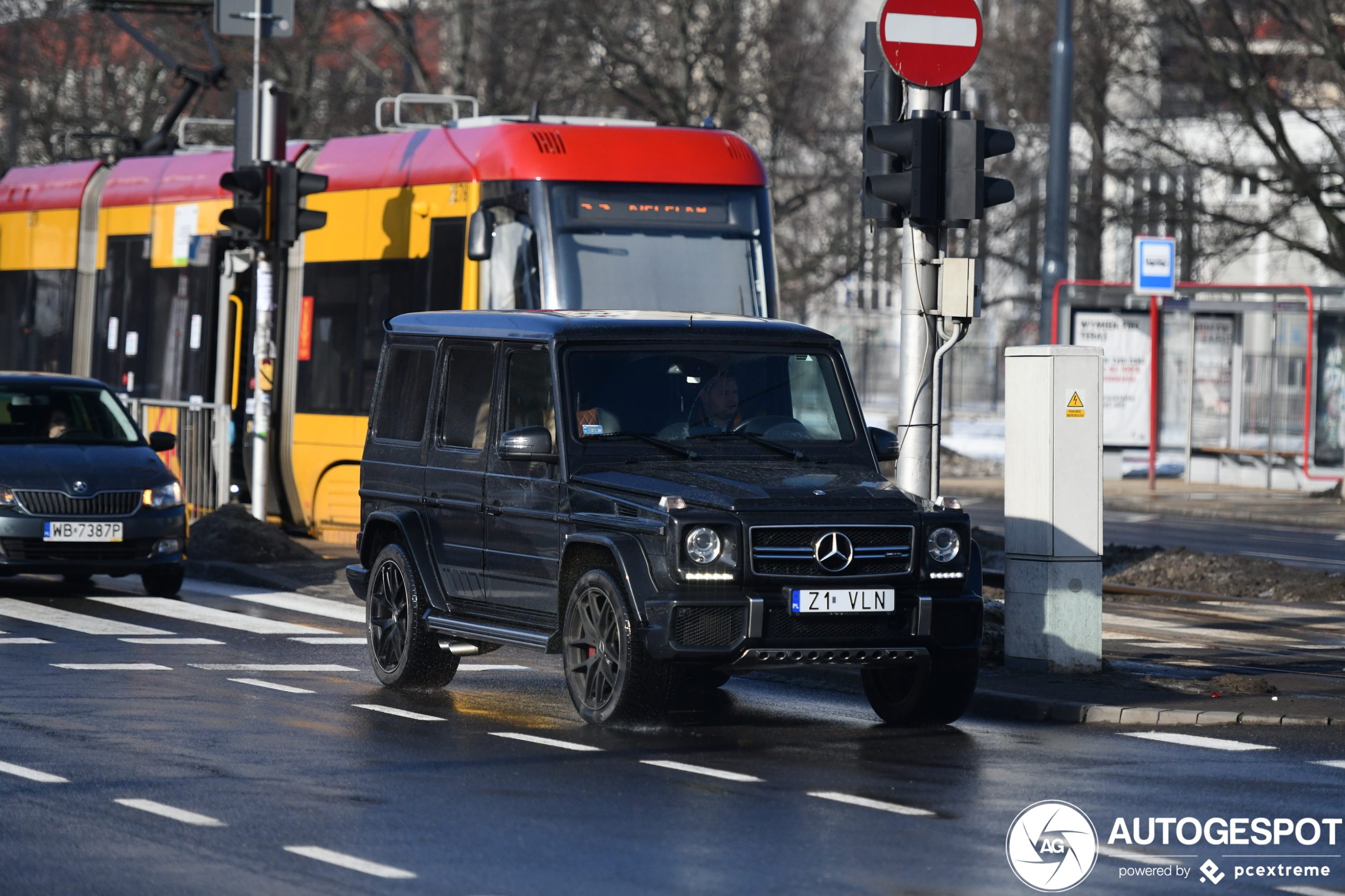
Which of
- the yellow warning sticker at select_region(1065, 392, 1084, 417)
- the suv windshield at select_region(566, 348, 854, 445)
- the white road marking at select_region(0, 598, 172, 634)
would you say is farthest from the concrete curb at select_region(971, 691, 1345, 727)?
the white road marking at select_region(0, 598, 172, 634)

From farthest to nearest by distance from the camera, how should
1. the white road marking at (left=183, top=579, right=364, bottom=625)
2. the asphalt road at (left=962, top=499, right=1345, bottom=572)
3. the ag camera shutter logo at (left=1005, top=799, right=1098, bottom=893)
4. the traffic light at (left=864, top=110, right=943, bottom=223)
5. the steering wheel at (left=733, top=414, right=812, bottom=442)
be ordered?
the asphalt road at (left=962, top=499, right=1345, bottom=572)
the white road marking at (left=183, top=579, right=364, bottom=625)
the traffic light at (left=864, top=110, right=943, bottom=223)
the steering wheel at (left=733, top=414, right=812, bottom=442)
the ag camera shutter logo at (left=1005, top=799, right=1098, bottom=893)

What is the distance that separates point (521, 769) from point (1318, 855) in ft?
10.1

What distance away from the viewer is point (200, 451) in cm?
2114

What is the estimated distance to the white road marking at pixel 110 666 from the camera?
482 inches

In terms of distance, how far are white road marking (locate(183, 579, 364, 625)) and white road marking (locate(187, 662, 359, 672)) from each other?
7.87 feet

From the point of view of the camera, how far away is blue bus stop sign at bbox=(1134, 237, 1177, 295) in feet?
93.0

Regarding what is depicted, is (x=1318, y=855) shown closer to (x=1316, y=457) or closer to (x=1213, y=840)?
(x=1213, y=840)

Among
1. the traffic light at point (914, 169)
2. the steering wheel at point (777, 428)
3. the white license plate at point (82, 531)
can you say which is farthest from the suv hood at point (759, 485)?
the white license plate at point (82, 531)

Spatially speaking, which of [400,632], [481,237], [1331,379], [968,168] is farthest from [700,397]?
[1331,379]

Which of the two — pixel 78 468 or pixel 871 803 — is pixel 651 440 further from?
pixel 78 468

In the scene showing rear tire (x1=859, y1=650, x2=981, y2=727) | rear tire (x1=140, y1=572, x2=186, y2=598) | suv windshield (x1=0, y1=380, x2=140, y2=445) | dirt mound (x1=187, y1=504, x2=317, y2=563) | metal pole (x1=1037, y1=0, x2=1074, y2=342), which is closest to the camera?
rear tire (x1=859, y1=650, x2=981, y2=727)

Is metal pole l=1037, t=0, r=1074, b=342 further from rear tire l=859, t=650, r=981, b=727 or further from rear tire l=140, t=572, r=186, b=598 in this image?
rear tire l=859, t=650, r=981, b=727

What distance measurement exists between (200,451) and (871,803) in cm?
1380

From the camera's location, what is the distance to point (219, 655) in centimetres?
1305
